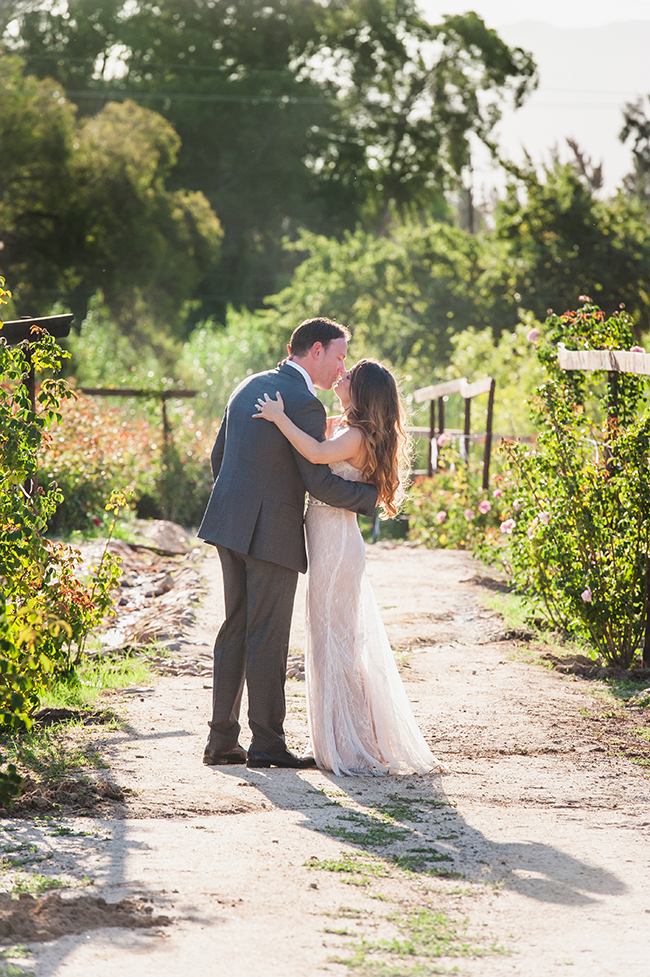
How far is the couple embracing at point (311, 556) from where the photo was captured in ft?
14.6

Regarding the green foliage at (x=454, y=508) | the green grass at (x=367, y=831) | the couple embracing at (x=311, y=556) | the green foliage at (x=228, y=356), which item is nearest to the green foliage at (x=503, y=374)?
the green foliage at (x=454, y=508)

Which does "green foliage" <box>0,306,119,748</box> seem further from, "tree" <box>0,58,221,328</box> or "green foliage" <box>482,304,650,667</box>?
"tree" <box>0,58,221,328</box>

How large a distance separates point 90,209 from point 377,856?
25476 mm

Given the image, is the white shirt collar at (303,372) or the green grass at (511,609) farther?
the green grass at (511,609)


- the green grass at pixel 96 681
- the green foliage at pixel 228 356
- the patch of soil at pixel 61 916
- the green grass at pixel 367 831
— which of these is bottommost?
the green grass at pixel 96 681

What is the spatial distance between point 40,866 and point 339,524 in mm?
2000

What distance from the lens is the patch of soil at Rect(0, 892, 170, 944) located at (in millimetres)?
2643

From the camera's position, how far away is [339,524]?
468 centimetres

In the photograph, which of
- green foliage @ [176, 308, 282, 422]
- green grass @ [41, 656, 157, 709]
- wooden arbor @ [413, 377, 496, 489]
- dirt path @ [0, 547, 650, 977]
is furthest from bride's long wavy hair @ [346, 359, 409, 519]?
green foliage @ [176, 308, 282, 422]

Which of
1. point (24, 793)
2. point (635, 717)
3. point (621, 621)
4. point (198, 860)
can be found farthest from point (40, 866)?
point (621, 621)

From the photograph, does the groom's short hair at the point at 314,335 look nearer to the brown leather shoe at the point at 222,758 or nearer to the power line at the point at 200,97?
the brown leather shoe at the point at 222,758

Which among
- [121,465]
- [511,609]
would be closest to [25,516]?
[511,609]

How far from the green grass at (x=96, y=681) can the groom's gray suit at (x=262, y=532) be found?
116 centimetres

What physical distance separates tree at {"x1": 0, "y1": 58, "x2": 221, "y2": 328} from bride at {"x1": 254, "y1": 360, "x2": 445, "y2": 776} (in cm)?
2203
